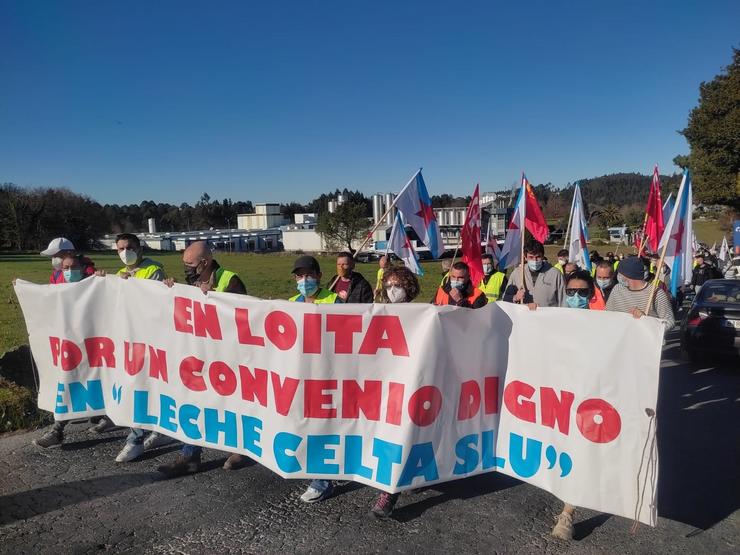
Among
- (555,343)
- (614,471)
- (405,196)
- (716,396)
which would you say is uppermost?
(405,196)

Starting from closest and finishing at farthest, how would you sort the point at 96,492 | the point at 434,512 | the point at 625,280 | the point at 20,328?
the point at 434,512
the point at 96,492
the point at 625,280
the point at 20,328

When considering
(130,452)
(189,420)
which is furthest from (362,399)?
(130,452)

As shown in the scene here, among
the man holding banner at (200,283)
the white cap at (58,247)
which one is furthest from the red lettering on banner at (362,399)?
the white cap at (58,247)

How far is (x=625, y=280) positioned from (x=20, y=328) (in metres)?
11.8

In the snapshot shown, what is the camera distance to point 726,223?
43.2m

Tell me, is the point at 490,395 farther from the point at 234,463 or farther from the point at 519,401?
the point at 234,463

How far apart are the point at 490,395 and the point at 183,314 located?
2.48 metres

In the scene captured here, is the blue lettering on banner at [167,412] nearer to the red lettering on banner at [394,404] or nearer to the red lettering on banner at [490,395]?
the red lettering on banner at [394,404]

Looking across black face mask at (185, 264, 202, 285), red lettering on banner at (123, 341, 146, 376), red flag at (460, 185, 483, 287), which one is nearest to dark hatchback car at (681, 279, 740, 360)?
red flag at (460, 185, 483, 287)

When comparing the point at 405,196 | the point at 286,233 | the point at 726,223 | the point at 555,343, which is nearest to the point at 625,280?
the point at 555,343

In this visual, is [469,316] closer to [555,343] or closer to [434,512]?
[555,343]

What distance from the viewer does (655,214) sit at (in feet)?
25.1

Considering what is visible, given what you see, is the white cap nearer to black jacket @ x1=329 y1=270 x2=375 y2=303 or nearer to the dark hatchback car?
black jacket @ x1=329 y1=270 x2=375 y2=303

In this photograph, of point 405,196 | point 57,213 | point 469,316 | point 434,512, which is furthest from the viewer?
point 57,213
